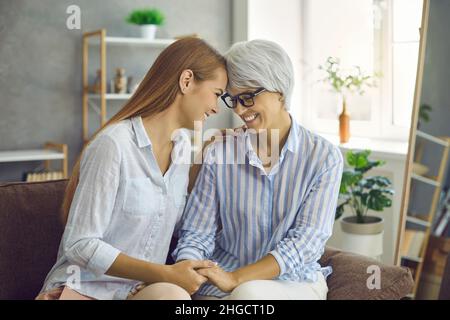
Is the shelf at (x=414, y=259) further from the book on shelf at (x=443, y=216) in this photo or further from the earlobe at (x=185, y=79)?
the earlobe at (x=185, y=79)

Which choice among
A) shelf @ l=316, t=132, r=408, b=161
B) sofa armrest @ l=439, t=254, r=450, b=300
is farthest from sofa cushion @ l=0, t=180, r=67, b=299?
shelf @ l=316, t=132, r=408, b=161

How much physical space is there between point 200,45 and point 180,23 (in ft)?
8.71

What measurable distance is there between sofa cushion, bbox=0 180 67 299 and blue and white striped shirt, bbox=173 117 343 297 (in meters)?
0.38

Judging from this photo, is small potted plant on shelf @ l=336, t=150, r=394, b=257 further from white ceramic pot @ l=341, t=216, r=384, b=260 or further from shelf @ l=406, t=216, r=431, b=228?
shelf @ l=406, t=216, r=431, b=228

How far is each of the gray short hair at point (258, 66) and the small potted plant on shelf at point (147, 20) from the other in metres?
2.33

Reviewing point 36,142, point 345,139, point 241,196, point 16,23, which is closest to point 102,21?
point 16,23

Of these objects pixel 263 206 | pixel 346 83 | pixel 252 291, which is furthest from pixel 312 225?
pixel 346 83

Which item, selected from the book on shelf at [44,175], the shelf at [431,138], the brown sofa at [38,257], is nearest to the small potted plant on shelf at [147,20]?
the book on shelf at [44,175]

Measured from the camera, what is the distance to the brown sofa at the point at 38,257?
5.35ft

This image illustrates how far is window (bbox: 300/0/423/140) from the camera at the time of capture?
3332mm

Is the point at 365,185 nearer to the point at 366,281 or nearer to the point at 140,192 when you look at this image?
the point at 366,281

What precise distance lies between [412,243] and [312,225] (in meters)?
1.11
